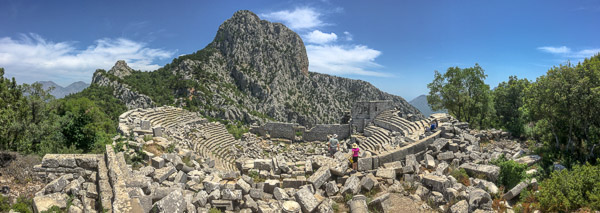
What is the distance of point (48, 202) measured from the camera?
6.12 meters

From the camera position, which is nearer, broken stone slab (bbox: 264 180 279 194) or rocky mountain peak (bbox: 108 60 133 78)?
broken stone slab (bbox: 264 180 279 194)

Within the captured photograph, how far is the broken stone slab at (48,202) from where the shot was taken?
5.93 m

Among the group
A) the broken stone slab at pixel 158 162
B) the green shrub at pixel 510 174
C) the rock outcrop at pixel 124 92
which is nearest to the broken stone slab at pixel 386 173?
the green shrub at pixel 510 174

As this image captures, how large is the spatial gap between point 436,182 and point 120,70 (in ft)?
235

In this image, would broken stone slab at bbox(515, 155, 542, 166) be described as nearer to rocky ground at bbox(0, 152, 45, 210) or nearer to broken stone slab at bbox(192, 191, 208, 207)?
broken stone slab at bbox(192, 191, 208, 207)

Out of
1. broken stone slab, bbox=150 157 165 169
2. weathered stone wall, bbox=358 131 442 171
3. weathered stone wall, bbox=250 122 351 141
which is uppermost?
weathered stone wall, bbox=358 131 442 171

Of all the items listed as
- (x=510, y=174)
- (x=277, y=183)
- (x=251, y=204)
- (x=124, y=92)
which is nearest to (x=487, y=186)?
(x=510, y=174)

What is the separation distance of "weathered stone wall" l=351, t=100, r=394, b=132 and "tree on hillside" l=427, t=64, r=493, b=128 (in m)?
4.75

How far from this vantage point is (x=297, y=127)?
29.6 m

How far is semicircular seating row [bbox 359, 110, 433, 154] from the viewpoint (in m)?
19.3

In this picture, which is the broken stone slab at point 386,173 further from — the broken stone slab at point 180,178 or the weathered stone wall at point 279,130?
the weathered stone wall at point 279,130

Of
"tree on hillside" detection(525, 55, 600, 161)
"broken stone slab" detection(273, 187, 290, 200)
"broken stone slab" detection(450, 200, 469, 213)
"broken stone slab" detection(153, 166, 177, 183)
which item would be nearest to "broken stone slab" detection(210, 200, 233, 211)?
"broken stone slab" detection(273, 187, 290, 200)

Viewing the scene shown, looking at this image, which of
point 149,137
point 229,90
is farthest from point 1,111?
point 229,90

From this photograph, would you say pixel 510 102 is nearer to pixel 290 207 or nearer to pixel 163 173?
pixel 290 207
